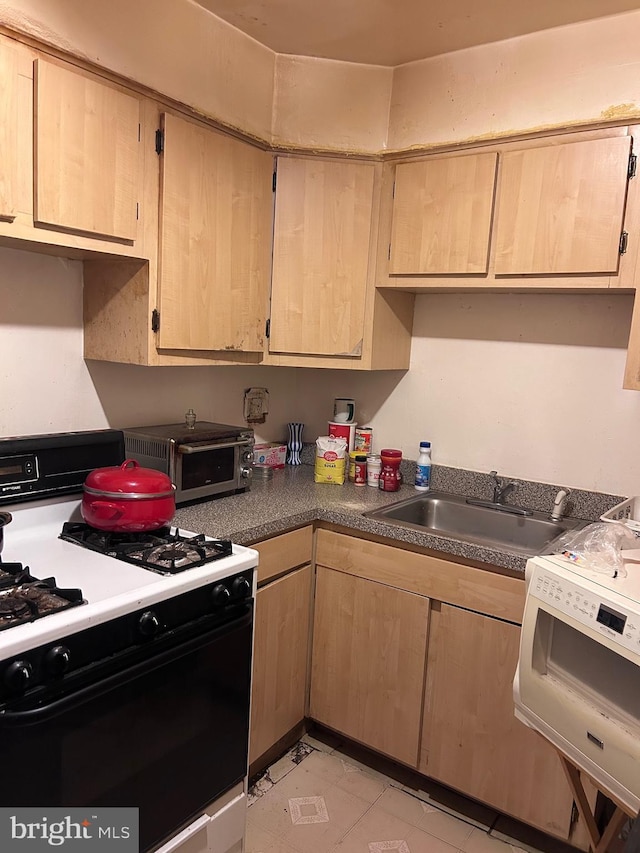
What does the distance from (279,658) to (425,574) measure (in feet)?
1.84

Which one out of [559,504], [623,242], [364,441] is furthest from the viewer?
[364,441]

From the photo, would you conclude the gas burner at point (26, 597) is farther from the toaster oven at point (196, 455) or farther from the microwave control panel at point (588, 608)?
the microwave control panel at point (588, 608)

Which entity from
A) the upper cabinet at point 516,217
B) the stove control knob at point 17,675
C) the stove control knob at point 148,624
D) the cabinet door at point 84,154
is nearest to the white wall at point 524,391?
the upper cabinet at point 516,217

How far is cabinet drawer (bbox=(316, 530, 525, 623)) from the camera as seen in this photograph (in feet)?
5.85

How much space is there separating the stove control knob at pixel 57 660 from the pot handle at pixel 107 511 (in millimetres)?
468

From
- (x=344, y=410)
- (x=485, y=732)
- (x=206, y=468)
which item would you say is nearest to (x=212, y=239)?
(x=206, y=468)

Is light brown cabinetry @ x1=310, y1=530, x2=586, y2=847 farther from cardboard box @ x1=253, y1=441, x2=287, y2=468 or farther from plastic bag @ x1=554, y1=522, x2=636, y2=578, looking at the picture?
cardboard box @ x1=253, y1=441, x2=287, y2=468

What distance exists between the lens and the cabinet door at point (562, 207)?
1796 millimetres

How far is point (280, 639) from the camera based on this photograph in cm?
202

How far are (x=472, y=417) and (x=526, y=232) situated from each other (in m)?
0.72

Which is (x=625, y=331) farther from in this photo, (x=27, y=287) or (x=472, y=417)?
(x=27, y=287)

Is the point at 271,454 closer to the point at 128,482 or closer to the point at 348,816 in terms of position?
the point at 128,482

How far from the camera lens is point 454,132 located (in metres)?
2.10

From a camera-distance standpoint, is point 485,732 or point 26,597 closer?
point 26,597
